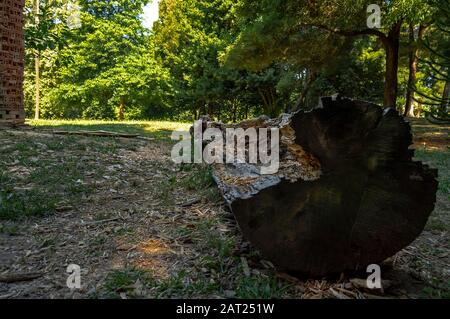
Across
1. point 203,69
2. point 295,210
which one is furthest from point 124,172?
point 203,69

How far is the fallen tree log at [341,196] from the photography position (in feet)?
8.60

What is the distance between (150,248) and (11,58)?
24.1ft

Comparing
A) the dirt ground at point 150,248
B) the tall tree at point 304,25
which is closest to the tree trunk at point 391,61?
the tall tree at point 304,25

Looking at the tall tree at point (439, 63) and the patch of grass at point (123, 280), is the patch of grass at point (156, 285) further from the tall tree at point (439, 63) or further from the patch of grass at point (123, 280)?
the tall tree at point (439, 63)

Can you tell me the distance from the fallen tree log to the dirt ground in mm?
254

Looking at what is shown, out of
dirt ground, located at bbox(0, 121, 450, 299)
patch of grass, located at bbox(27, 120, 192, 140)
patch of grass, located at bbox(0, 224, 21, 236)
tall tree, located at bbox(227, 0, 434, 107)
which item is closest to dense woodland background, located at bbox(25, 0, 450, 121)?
tall tree, located at bbox(227, 0, 434, 107)

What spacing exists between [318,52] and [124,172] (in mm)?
9813

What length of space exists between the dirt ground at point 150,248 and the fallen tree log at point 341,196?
0.83 ft

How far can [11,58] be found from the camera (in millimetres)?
8328

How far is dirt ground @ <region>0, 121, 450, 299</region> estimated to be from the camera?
2.65m

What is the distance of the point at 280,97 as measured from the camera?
79.4ft

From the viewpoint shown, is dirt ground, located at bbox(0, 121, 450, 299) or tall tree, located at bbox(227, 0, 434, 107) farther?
tall tree, located at bbox(227, 0, 434, 107)
